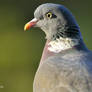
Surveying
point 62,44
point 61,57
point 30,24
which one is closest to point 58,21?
point 62,44

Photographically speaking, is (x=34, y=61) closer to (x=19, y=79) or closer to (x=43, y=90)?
(x=19, y=79)

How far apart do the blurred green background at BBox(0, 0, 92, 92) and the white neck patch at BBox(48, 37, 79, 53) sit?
4.96 meters

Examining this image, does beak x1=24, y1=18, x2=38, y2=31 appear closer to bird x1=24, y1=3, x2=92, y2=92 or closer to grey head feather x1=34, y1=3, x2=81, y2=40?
bird x1=24, y1=3, x2=92, y2=92

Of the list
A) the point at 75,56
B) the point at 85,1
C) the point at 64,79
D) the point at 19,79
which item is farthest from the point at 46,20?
the point at 85,1

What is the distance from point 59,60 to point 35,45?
19.6ft

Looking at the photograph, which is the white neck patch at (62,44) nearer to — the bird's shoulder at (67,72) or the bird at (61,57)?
the bird at (61,57)

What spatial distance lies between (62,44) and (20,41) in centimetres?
565

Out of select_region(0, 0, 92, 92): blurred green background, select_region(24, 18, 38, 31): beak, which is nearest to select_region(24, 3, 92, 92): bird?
select_region(24, 18, 38, 31): beak

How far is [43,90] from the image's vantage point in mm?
4527

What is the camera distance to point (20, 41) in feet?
34.9

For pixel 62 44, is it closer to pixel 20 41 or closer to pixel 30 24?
pixel 30 24

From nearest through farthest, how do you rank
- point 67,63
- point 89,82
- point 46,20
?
point 89,82, point 67,63, point 46,20

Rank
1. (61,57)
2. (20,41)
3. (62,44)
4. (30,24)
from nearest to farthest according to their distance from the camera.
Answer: (61,57), (62,44), (30,24), (20,41)

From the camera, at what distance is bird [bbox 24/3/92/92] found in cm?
427
